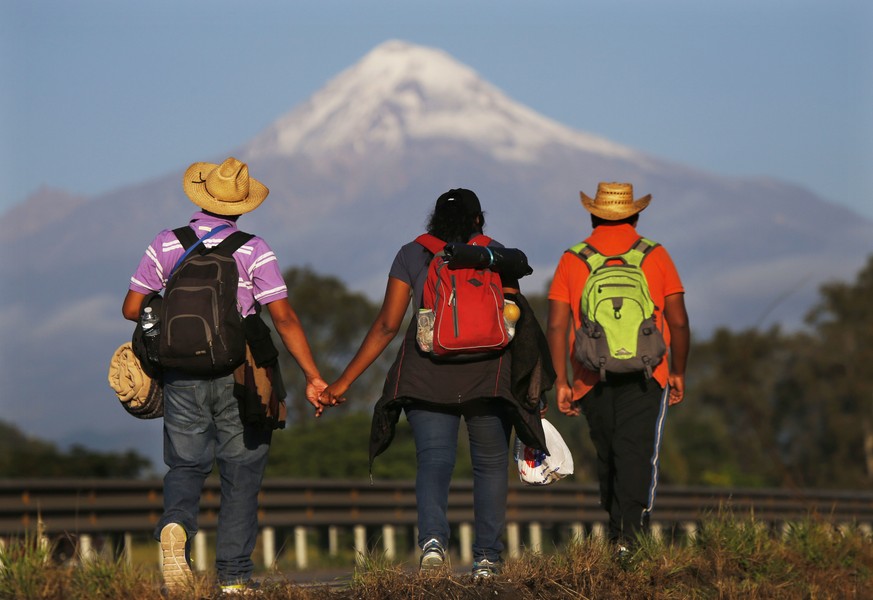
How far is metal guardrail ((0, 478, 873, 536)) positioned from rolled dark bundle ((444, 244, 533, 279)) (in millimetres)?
2317

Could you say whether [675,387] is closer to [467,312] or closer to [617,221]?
[617,221]

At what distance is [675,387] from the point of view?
30.7 ft

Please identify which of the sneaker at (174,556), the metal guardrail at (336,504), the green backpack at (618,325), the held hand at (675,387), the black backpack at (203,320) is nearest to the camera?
the sneaker at (174,556)

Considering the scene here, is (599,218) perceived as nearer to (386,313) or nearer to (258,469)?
(386,313)

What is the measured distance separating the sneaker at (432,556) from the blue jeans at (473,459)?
0.53 ft

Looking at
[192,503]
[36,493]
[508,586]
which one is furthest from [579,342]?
[36,493]

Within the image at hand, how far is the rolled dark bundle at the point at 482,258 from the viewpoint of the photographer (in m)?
8.03

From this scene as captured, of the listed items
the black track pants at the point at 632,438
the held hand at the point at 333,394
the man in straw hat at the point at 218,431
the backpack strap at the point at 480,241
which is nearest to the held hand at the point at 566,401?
the black track pants at the point at 632,438

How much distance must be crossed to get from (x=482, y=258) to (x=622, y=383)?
1.61 metres

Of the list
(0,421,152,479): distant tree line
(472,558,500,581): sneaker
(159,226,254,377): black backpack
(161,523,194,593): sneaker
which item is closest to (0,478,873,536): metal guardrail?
(161,523,194,593): sneaker

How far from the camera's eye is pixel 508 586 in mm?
7551

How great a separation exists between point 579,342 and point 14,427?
337ft

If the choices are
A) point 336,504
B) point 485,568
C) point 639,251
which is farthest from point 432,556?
point 336,504

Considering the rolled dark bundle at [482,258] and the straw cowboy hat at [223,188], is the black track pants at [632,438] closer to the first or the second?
the rolled dark bundle at [482,258]
